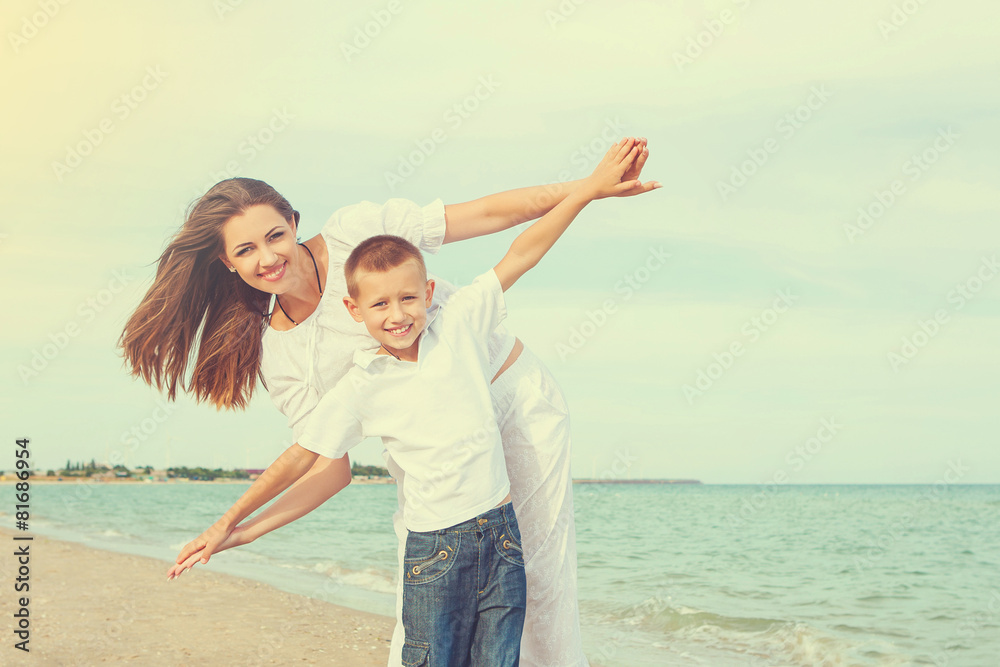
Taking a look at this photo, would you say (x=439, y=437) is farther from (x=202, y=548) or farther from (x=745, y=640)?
(x=745, y=640)

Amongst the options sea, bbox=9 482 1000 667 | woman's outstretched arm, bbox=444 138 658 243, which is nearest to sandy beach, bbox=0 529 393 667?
sea, bbox=9 482 1000 667

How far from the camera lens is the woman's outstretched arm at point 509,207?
2662 millimetres

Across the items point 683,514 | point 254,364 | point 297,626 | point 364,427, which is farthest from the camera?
point 683,514

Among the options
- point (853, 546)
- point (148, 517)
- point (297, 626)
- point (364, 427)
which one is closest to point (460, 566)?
point (364, 427)

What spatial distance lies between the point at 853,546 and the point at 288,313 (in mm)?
14801

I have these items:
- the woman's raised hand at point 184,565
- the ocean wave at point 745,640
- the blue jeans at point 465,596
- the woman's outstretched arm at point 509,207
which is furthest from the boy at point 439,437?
the ocean wave at point 745,640

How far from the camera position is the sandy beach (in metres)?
6.12

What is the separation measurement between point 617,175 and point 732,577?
9.81 meters

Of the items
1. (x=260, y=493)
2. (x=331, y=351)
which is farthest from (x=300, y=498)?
(x=331, y=351)

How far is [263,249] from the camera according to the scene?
2.71 m

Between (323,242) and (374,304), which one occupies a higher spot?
(323,242)

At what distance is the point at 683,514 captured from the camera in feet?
71.9

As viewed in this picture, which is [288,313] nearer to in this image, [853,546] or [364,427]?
[364,427]

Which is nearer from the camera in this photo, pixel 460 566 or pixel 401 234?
pixel 460 566
